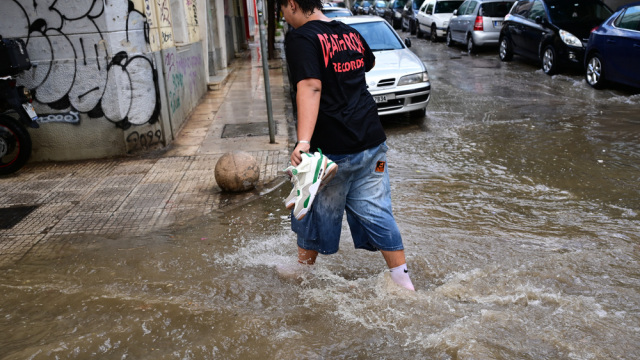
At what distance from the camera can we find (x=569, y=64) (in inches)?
480

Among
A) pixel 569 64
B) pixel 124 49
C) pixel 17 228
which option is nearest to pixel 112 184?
pixel 17 228

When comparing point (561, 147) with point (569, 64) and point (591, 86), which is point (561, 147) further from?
point (569, 64)

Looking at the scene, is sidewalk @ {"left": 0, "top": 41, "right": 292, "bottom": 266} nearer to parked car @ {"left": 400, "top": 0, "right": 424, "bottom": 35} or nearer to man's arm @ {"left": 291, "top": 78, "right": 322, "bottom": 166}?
man's arm @ {"left": 291, "top": 78, "right": 322, "bottom": 166}

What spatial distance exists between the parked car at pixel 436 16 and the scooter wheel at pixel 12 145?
18.0 m

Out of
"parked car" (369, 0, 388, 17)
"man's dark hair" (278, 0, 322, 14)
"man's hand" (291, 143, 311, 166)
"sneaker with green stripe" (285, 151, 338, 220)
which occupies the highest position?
"man's dark hair" (278, 0, 322, 14)

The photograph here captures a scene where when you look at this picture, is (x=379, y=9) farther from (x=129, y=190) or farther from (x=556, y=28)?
(x=129, y=190)

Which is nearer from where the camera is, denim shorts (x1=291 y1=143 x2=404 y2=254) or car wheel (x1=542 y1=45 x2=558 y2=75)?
denim shorts (x1=291 y1=143 x2=404 y2=254)

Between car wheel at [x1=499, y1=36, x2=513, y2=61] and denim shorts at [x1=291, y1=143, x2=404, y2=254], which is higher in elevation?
denim shorts at [x1=291, y1=143, x2=404, y2=254]

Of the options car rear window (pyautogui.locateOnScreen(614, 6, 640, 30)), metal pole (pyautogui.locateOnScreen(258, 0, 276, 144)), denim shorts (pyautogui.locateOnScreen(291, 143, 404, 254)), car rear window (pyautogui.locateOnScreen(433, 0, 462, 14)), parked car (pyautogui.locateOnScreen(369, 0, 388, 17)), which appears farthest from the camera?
parked car (pyautogui.locateOnScreen(369, 0, 388, 17))

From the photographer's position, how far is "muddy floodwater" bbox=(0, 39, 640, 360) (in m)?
3.04

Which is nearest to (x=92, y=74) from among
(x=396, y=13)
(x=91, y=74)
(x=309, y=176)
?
(x=91, y=74)

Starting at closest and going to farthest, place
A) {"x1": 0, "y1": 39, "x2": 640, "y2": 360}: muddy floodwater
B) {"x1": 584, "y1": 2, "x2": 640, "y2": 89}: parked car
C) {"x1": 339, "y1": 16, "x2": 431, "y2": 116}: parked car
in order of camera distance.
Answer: {"x1": 0, "y1": 39, "x2": 640, "y2": 360}: muddy floodwater → {"x1": 339, "y1": 16, "x2": 431, "y2": 116}: parked car → {"x1": 584, "y1": 2, "x2": 640, "y2": 89}: parked car

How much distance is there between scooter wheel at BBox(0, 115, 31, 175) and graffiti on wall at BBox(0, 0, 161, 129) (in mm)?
491

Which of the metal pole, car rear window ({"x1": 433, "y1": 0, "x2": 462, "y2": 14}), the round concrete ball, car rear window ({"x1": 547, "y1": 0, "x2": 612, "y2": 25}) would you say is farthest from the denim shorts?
car rear window ({"x1": 433, "y1": 0, "x2": 462, "y2": 14})
